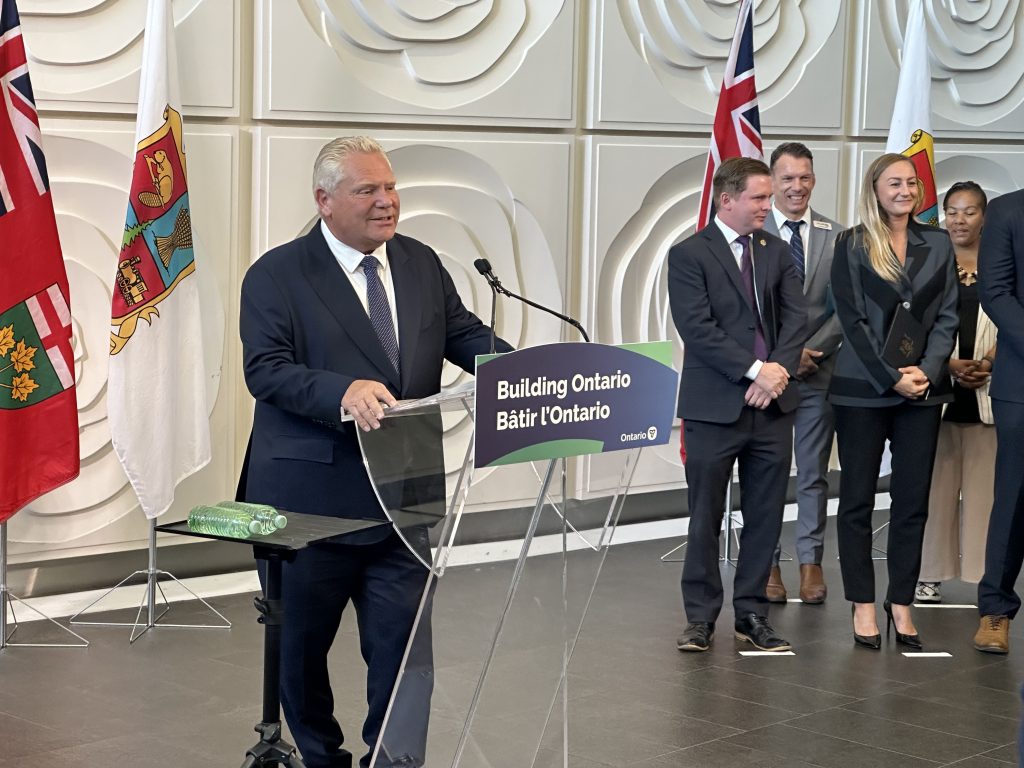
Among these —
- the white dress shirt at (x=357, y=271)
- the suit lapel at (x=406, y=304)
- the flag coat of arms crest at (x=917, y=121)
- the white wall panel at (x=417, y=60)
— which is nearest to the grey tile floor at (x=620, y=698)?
the suit lapel at (x=406, y=304)

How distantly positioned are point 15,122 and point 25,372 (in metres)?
0.91

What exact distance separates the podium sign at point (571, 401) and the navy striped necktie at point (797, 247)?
340 centimetres

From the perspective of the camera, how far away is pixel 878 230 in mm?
5492

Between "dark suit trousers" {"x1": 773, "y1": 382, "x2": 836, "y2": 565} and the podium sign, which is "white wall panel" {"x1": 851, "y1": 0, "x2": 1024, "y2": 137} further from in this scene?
the podium sign

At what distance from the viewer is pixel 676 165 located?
8.05m

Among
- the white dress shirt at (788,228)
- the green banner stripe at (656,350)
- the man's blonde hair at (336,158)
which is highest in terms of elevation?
the man's blonde hair at (336,158)

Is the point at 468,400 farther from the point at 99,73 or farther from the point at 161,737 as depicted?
the point at 99,73

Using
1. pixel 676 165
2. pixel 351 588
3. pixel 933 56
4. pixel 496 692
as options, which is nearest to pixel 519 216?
pixel 676 165

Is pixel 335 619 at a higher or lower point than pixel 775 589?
higher

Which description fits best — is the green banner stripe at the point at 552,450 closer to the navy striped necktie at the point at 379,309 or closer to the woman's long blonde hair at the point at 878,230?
the navy striped necktie at the point at 379,309

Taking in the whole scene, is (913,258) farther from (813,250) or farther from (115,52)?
(115,52)

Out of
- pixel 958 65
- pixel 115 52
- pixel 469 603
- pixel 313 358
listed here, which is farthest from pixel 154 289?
pixel 958 65

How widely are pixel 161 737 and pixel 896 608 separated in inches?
115

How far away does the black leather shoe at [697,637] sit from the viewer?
5.53 m
